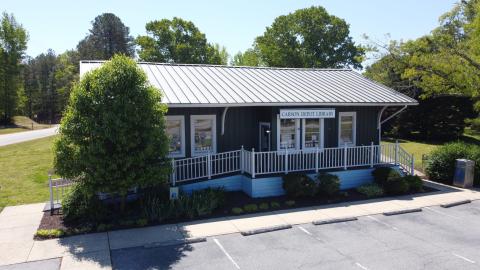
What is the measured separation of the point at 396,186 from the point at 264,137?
5.20 meters

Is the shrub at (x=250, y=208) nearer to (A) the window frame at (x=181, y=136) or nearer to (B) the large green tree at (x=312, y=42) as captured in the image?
(A) the window frame at (x=181, y=136)

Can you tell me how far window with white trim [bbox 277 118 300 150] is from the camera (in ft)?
47.5

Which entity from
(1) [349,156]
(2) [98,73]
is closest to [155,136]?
(2) [98,73]

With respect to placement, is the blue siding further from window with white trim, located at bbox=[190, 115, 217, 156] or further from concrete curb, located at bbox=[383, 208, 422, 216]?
concrete curb, located at bbox=[383, 208, 422, 216]

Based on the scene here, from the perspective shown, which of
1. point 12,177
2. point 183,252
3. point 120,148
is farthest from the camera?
point 12,177

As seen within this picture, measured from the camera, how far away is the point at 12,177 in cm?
1672

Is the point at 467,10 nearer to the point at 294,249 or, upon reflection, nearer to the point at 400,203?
the point at 400,203

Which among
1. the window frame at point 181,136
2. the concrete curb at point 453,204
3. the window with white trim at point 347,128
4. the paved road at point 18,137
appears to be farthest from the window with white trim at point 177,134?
the paved road at point 18,137

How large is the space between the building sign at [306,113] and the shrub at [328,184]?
2.29 m

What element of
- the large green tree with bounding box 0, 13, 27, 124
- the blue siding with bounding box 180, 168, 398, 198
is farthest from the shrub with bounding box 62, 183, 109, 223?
the large green tree with bounding box 0, 13, 27, 124

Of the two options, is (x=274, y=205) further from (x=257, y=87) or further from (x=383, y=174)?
(x=257, y=87)

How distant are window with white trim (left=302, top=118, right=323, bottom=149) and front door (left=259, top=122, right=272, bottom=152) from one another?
1617 mm

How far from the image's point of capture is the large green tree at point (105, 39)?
2334 inches

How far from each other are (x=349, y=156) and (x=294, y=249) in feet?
23.9
